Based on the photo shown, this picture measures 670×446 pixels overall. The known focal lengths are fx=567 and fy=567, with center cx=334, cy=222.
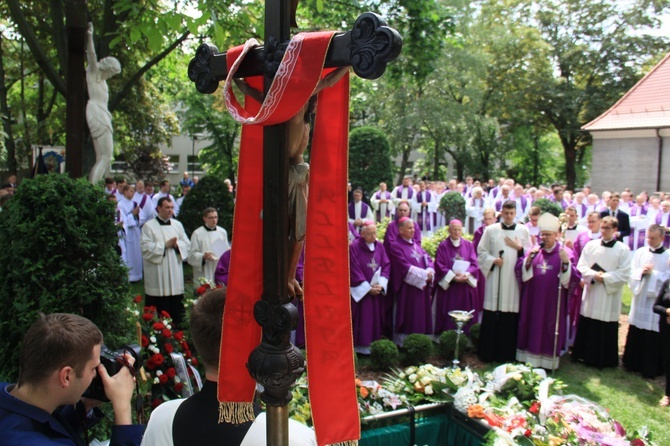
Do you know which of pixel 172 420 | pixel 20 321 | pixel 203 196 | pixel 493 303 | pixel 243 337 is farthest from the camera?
pixel 203 196

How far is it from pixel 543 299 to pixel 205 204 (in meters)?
6.44

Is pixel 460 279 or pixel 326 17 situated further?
pixel 326 17

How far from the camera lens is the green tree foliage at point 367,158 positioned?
21.8 meters

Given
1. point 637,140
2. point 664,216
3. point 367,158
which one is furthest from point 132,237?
point 637,140

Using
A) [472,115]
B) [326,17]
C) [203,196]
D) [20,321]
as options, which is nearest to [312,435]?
[20,321]

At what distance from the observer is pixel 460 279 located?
30.4ft

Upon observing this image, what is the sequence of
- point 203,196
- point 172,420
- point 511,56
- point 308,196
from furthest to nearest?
point 511,56 < point 203,196 < point 172,420 < point 308,196

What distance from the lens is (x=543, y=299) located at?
332 inches

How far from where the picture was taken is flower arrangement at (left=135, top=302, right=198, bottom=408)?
202 inches

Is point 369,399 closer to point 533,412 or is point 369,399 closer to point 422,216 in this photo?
point 533,412

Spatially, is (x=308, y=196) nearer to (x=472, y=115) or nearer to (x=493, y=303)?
(x=493, y=303)

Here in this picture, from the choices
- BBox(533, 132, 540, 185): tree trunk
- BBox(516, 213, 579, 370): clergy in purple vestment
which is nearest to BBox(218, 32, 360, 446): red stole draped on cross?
BBox(516, 213, 579, 370): clergy in purple vestment

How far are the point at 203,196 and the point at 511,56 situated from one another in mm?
30546

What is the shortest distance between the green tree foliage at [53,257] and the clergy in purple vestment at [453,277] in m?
6.29
